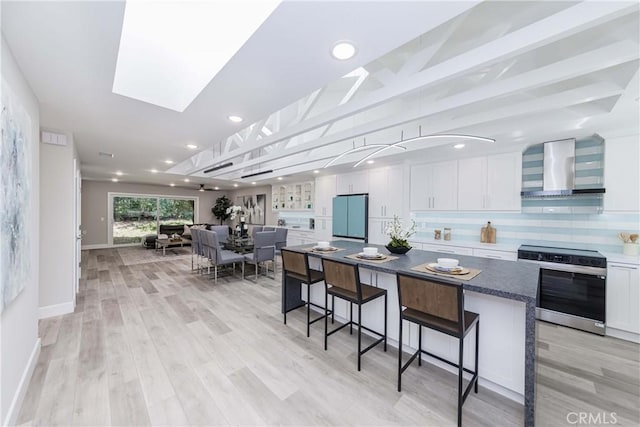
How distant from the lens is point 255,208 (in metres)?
9.85

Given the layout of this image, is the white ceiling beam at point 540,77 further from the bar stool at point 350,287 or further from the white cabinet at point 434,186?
the white cabinet at point 434,186

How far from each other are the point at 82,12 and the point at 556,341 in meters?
4.72

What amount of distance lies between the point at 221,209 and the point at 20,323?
9.22 m

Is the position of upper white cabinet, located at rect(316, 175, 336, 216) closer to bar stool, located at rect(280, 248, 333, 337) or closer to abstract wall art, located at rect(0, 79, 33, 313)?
bar stool, located at rect(280, 248, 333, 337)

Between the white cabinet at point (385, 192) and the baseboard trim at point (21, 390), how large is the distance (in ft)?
16.6

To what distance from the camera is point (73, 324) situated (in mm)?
2918

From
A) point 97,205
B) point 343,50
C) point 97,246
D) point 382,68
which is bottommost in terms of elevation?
point 97,246

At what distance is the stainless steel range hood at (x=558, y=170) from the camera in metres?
3.18

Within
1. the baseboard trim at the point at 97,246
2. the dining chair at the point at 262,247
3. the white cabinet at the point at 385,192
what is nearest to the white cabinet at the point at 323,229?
the white cabinet at the point at 385,192

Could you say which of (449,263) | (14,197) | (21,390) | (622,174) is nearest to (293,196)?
(449,263)

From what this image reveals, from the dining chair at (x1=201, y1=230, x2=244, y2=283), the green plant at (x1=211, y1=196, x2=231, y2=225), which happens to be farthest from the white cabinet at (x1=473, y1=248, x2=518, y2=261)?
the green plant at (x1=211, y1=196, x2=231, y2=225)

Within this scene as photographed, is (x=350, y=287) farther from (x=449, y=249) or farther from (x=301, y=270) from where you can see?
(x=449, y=249)

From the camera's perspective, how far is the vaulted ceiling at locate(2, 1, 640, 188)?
1301 millimetres

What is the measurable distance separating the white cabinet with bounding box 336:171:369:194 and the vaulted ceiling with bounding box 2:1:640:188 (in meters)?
1.77
